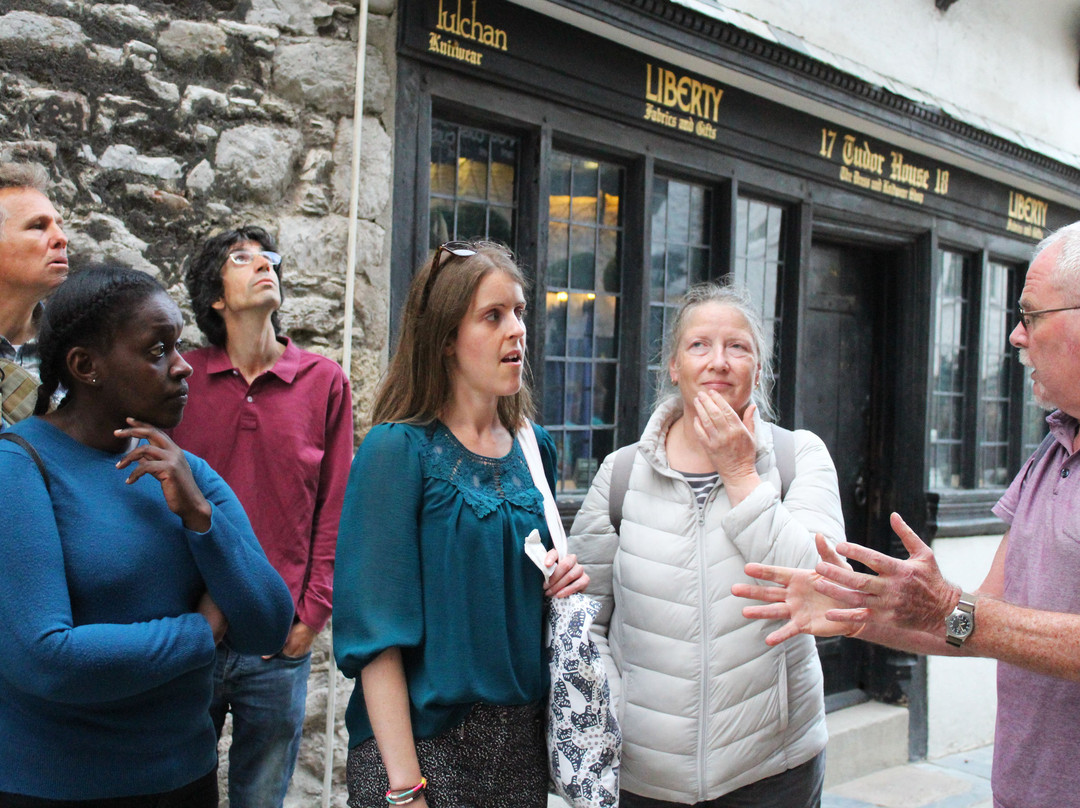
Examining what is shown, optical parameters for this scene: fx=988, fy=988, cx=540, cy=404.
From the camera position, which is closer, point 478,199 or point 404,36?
point 404,36

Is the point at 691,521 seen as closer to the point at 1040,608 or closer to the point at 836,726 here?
the point at 1040,608

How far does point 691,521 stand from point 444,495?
2.35ft

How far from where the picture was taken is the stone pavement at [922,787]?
Result: 17.9ft

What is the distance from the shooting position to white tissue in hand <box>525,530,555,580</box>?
6.58 ft

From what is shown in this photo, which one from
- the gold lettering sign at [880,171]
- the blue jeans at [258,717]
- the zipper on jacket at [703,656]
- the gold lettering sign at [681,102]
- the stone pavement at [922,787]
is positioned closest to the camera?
the zipper on jacket at [703,656]

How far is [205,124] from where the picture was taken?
3.31 m

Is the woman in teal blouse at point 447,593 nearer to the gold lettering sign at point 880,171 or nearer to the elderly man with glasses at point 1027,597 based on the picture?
the elderly man with glasses at point 1027,597

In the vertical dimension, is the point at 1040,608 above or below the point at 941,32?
below

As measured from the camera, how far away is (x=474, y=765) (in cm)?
195

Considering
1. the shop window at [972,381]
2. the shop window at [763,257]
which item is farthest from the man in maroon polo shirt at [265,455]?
the shop window at [972,381]

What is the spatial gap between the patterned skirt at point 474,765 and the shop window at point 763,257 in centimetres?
393

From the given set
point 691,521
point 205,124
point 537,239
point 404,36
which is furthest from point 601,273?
point 691,521

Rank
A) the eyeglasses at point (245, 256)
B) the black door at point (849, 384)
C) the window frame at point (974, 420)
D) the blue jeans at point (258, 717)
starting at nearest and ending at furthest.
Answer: the blue jeans at point (258, 717) → the eyeglasses at point (245, 256) → the black door at point (849, 384) → the window frame at point (974, 420)

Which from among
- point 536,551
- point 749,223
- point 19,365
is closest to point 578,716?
point 536,551
